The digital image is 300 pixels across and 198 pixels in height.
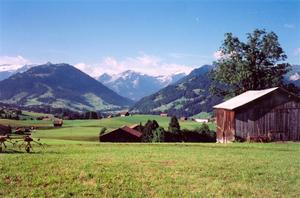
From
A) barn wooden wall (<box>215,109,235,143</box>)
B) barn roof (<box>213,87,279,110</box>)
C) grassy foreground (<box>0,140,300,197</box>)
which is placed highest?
barn roof (<box>213,87,279,110</box>)

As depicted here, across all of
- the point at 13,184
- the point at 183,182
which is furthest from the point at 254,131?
the point at 13,184

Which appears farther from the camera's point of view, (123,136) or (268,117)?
(123,136)

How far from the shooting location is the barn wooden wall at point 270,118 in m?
56.8

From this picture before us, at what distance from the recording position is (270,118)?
5703cm

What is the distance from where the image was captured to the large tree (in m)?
75.9

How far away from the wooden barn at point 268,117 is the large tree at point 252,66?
1800 cm

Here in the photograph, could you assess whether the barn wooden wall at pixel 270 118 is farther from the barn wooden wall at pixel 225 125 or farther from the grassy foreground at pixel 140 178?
the grassy foreground at pixel 140 178

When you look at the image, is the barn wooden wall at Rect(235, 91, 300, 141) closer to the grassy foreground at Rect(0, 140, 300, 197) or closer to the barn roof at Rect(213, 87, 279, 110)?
the barn roof at Rect(213, 87, 279, 110)

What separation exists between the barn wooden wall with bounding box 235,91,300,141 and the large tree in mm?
18081

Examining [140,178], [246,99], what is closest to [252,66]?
[246,99]

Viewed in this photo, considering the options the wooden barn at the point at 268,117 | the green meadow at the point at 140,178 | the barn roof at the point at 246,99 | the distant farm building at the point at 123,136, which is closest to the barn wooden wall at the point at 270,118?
the wooden barn at the point at 268,117

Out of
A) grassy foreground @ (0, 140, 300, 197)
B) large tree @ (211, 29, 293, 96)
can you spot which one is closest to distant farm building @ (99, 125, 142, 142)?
large tree @ (211, 29, 293, 96)

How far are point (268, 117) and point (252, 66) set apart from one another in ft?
71.9

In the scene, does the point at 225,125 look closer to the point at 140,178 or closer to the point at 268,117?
the point at 268,117
